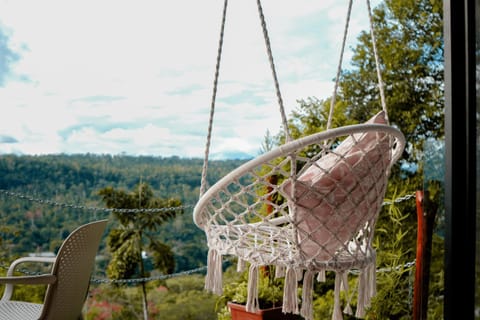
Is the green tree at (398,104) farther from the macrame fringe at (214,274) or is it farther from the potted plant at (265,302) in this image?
the macrame fringe at (214,274)

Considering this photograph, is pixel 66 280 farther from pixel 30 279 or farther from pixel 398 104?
pixel 398 104

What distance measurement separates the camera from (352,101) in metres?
4.20

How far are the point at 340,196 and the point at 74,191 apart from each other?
2824 millimetres

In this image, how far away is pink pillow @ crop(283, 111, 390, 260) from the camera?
1.99 meters

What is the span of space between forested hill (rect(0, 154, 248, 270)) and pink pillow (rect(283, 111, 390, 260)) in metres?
2.42

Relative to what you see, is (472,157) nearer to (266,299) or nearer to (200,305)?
(266,299)

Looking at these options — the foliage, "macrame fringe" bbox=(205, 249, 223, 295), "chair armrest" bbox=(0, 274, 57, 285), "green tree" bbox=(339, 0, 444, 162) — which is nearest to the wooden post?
"macrame fringe" bbox=(205, 249, 223, 295)

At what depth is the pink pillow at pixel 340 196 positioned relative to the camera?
1.99m

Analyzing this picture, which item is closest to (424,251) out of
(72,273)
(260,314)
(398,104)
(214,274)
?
(214,274)

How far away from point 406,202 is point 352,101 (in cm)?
89

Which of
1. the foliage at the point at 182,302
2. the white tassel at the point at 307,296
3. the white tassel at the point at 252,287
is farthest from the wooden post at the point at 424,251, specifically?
the foliage at the point at 182,302

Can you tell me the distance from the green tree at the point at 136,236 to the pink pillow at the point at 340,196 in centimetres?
234

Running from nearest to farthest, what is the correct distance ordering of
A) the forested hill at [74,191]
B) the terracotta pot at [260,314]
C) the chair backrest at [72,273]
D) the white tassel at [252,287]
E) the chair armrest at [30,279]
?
→ the white tassel at [252,287]
the chair armrest at [30,279]
the chair backrest at [72,273]
the terracotta pot at [260,314]
the forested hill at [74,191]

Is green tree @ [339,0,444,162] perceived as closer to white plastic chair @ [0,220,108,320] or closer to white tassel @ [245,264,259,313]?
white tassel @ [245,264,259,313]
